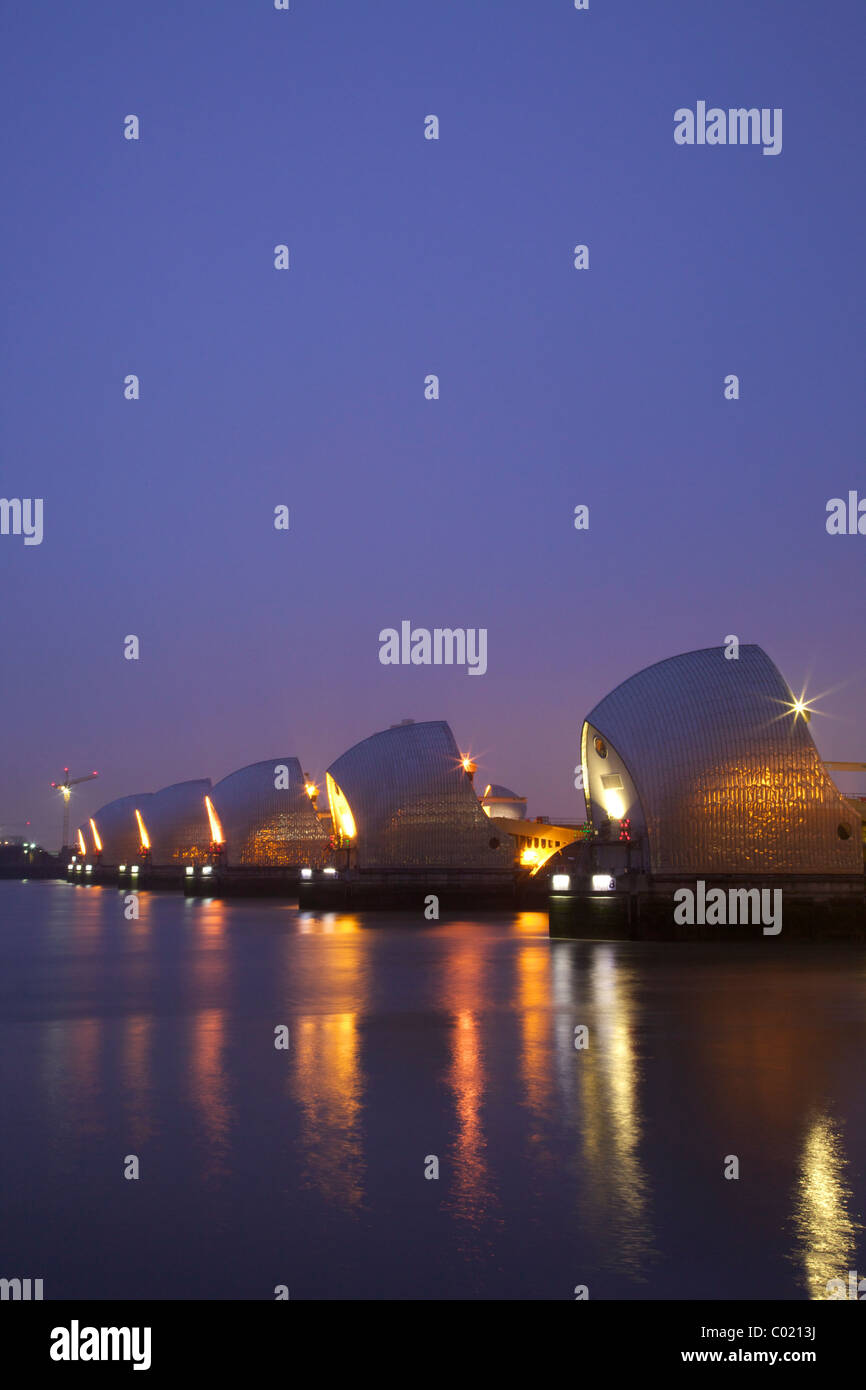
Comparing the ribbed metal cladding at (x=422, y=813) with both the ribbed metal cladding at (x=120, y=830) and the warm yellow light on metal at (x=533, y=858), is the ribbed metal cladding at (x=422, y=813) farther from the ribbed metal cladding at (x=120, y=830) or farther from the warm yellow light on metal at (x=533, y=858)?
the ribbed metal cladding at (x=120, y=830)

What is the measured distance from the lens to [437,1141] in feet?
35.8

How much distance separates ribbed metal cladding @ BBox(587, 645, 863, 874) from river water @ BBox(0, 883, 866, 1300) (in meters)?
15.5

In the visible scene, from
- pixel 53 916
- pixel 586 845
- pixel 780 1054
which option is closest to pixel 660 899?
pixel 586 845

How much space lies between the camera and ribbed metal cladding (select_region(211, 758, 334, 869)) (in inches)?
3398

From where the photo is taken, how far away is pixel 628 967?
94.1 feet

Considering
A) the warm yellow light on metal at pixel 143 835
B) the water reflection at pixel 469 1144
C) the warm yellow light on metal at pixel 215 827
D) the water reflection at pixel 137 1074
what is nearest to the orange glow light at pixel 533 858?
the warm yellow light on metal at pixel 215 827

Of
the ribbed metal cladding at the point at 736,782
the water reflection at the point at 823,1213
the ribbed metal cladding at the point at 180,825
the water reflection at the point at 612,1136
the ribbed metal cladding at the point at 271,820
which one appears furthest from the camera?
the ribbed metal cladding at the point at 180,825

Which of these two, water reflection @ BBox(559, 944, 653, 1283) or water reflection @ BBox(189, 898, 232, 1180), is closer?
water reflection @ BBox(559, 944, 653, 1283)

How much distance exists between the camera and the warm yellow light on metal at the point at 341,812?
64.7 m

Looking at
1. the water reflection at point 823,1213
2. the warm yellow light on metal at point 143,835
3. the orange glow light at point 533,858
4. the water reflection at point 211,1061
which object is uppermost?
the warm yellow light on metal at point 143,835

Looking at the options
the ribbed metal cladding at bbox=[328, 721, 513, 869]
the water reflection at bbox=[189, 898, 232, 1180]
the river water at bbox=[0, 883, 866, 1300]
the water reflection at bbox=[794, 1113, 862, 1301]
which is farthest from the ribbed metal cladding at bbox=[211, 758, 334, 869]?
the water reflection at bbox=[794, 1113, 862, 1301]

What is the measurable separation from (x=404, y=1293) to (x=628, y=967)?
2211 cm

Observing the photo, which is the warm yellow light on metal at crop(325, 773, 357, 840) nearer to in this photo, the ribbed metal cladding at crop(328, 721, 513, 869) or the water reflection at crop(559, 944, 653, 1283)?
the ribbed metal cladding at crop(328, 721, 513, 869)

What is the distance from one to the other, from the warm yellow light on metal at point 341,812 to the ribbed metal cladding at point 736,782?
25.6m
